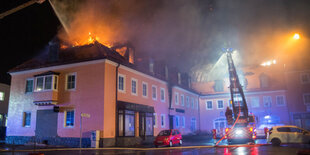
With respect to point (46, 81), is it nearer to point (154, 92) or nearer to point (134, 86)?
point (134, 86)

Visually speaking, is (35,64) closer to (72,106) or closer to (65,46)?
(65,46)

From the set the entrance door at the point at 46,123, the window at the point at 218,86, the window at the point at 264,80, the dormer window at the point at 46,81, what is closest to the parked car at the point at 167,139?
the entrance door at the point at 46,123

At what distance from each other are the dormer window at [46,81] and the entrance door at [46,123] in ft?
6.77

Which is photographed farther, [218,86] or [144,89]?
[218,86]

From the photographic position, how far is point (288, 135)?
17.6 meters

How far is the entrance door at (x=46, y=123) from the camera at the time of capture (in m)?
21.5

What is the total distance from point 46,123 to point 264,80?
3596 cm

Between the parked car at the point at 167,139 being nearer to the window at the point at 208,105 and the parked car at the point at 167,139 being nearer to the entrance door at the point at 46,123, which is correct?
the entrance door at the point at 46,123

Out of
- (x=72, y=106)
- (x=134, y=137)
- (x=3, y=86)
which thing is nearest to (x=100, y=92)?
(x=72, y=106)

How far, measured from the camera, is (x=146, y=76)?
27391 mm

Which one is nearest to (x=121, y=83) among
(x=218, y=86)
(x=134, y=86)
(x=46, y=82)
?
(x=134, y=86)

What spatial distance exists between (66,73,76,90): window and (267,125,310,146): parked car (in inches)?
639

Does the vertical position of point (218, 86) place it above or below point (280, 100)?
above

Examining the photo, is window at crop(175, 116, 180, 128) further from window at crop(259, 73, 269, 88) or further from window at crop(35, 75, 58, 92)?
window at crop(259, 73, 269, 88)
